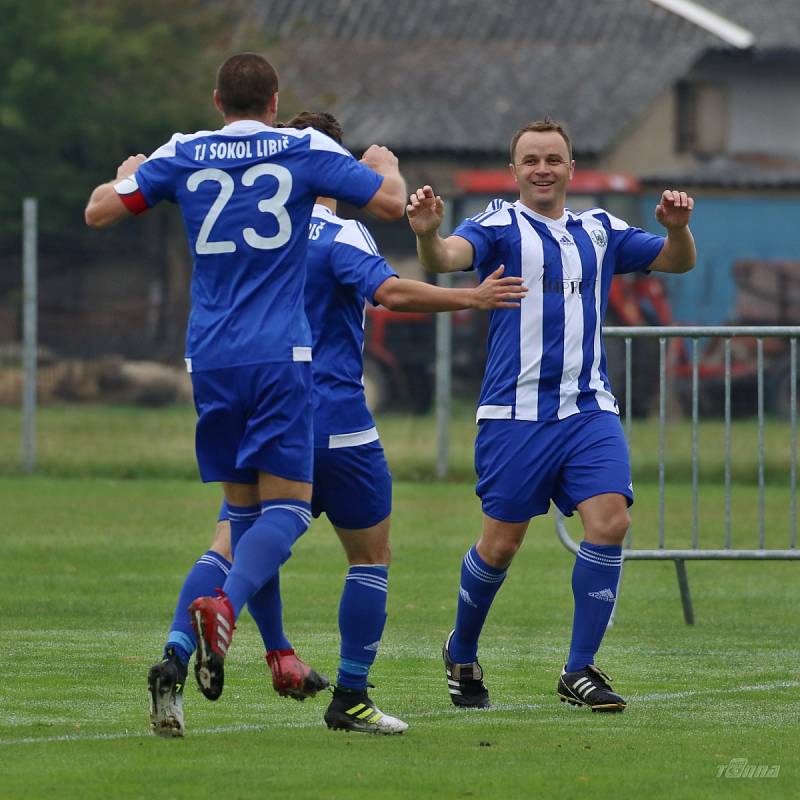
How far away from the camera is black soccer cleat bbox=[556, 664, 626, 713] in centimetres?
705

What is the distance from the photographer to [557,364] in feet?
24.0

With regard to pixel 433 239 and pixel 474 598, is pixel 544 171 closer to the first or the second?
pixel 433 239

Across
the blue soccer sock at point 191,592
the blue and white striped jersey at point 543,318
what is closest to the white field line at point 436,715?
the blue soccer sock at point 191,592

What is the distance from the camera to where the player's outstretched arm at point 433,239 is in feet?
22.1

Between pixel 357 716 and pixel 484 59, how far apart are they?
40941 mm

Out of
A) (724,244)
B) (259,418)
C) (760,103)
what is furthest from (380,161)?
(760,103)

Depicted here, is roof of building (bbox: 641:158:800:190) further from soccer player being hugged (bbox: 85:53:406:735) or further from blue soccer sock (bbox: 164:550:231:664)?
soccer player being hugged (bbox: 85:53:406:735)

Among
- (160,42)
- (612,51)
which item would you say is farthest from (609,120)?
(160,42)

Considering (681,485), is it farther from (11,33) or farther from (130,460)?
(11,33)

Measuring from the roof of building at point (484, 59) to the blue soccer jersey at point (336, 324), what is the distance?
3571 centimetres

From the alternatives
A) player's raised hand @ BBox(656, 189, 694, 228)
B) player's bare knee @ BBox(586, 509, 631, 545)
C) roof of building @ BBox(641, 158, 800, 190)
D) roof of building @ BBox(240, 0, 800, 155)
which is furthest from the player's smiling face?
roof of building @ BBox(240, 0, 800, 155)

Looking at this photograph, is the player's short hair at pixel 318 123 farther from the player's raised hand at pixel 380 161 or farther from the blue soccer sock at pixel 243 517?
the blue soccer sock at pixel 243 517

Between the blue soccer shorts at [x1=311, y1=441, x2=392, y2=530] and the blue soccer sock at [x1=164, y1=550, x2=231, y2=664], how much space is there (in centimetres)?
41

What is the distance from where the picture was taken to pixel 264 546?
6.23 meters
